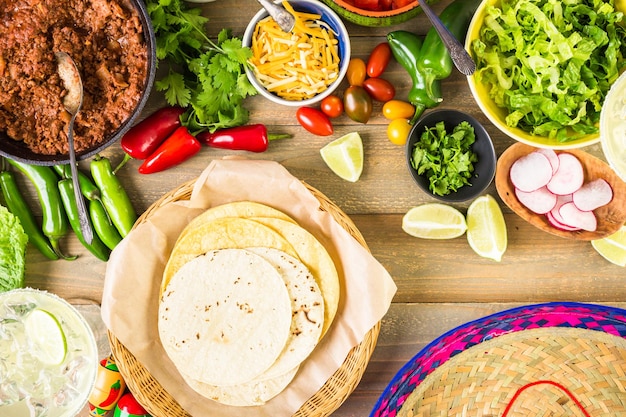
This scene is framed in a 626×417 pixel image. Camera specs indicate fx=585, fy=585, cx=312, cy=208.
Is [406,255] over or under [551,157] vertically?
under

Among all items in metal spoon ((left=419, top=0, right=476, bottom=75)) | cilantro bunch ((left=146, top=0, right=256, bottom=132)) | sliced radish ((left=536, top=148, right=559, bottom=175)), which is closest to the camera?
metal spoon ((left=419, top=0, right=476, bottom=75))

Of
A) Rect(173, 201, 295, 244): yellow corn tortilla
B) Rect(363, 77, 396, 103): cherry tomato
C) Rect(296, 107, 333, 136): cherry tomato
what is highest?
Rect(363, 77, 396, 103): cherry tomato

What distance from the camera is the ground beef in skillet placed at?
2.29 metres

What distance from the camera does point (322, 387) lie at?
2602 mm

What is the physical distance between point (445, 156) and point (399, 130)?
0.24 m

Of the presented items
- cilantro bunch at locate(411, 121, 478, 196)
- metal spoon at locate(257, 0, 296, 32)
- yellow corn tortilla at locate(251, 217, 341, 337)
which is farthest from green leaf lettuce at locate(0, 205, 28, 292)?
cilantro bunch at locate(411, 121, 478, 196)

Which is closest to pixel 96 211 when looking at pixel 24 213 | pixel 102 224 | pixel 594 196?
pixel 102 224

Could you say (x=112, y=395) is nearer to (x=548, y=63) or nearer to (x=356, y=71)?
(x=356, y=71)

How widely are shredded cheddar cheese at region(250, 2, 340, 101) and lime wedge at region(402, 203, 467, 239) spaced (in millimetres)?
712

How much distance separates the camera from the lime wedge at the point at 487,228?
2625mm

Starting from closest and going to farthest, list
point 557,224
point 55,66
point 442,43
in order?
point 55,66 < point 442,43 < point 557,224

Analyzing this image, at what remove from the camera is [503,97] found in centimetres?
242

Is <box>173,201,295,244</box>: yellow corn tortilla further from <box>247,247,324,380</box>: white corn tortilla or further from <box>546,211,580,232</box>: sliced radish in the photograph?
<box>546,211,580,232</box>: sliced radish

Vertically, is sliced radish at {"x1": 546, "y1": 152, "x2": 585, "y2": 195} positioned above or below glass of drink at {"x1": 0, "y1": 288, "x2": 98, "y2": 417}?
above
